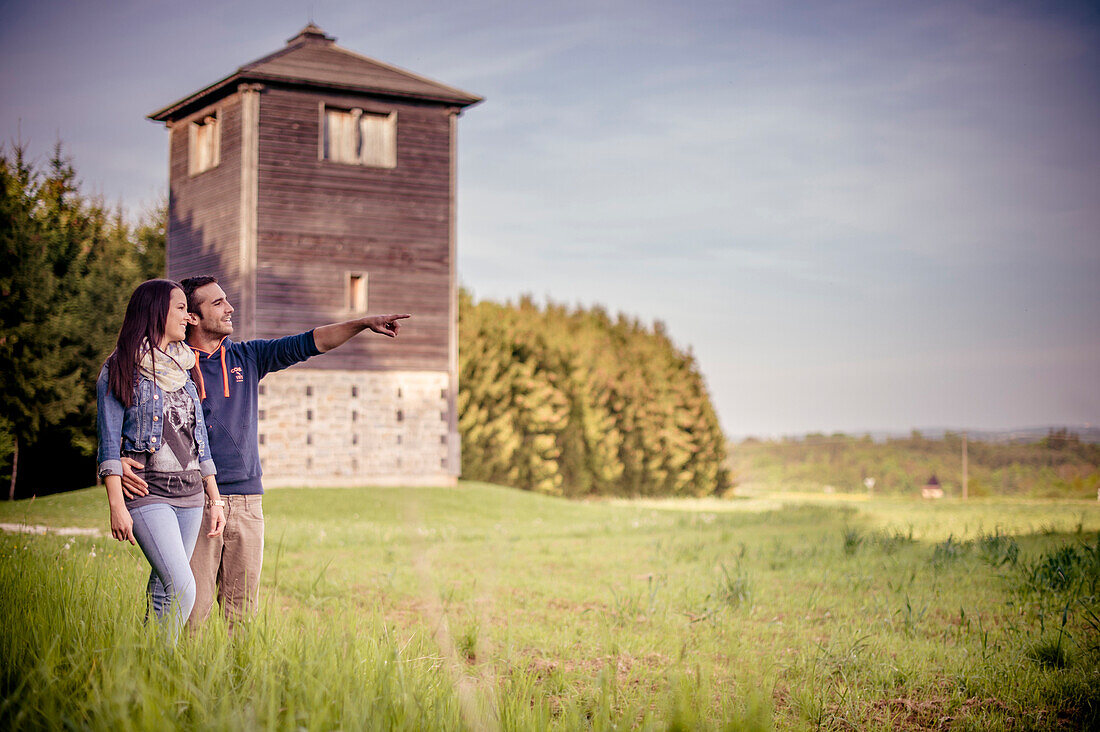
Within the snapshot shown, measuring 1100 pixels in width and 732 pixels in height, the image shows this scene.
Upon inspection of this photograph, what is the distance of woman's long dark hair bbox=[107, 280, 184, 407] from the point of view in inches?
171

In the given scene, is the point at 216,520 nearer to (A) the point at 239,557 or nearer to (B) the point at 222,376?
(A) the point at 239,557

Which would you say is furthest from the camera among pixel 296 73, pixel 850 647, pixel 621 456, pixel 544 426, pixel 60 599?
pixel 621 456

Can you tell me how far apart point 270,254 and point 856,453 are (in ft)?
118

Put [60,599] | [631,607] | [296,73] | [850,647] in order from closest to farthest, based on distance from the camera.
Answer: [60,599], [850,647], [631,607], [296,73]

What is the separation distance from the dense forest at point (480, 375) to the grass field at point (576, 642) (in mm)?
12748

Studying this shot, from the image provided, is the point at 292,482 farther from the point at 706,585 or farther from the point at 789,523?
the point at 706,585

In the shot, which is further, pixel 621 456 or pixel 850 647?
pixel 621 456

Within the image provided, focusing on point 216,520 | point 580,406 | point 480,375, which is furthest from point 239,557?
point 580,406

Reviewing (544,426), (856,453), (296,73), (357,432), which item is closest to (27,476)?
(357,432)

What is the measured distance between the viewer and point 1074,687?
527 cm

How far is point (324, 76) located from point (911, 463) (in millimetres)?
36623

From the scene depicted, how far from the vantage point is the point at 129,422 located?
173 inches

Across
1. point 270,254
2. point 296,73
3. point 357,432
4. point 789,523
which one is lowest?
point 789,523

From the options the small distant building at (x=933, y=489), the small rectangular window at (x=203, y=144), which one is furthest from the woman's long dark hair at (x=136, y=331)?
the small distant building at (x=933, y=489)
